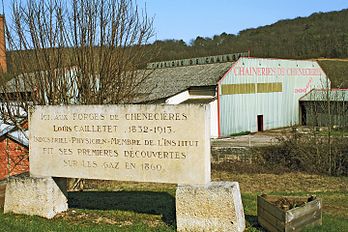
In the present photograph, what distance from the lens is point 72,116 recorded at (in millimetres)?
8445

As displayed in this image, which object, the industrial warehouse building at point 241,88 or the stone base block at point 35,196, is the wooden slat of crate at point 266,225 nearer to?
the stone base block at point 35,196

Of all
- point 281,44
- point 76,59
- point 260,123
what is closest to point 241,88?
point 260,123

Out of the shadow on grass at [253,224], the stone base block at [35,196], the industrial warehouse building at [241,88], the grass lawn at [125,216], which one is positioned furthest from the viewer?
the industrial warehouse building at [241,88]

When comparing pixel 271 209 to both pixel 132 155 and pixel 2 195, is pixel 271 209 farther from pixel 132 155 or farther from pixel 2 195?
pixel 2 195

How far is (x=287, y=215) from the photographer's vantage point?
22.4ft

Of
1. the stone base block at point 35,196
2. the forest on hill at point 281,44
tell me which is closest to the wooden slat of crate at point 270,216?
the stone base block at point 35,196

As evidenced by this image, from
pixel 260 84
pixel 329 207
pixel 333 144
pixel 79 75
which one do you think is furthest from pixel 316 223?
pixel 260 84

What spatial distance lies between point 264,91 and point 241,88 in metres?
3.78

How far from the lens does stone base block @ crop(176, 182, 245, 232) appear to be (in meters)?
7.18

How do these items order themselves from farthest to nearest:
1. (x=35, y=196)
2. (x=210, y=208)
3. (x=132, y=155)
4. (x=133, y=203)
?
(x=133, y=203)
(x=35, y=196)
(x=132, y=155)
(x=210, y=208)

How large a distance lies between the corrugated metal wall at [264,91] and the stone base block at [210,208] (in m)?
28.2

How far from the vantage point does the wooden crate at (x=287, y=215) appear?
22.5ft

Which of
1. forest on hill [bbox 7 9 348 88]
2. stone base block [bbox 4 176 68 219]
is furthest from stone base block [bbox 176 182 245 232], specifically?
forest on hill [bbox 7 9 348 88]

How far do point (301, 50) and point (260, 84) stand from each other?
43.9 metres
